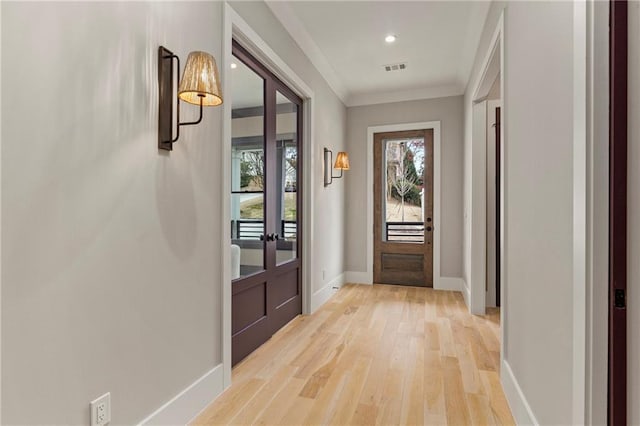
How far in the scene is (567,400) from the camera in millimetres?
1199

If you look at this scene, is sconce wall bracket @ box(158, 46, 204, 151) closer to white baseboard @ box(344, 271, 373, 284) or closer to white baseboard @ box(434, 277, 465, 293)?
white baseboard @ box(344, 271, 373, 284)

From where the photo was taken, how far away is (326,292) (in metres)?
4.27

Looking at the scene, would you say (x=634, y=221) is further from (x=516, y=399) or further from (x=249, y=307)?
(x=249, y=307)

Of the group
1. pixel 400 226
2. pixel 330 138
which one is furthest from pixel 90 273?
pixel 400 226

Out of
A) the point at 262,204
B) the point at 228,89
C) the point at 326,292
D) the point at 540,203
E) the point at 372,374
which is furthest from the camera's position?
the point at 326,292

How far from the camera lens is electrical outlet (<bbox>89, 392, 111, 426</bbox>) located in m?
1.31

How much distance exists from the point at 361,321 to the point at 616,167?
276 cm

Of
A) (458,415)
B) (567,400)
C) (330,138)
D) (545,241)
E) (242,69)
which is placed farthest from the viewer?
(330,138)

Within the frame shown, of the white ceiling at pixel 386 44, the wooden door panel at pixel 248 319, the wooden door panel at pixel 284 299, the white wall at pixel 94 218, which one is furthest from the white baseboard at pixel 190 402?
the white ceiling at pixel 386 44

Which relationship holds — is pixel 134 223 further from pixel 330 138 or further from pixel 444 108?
pixel 444 108

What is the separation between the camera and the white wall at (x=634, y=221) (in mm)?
961

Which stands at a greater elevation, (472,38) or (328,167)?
(472,38)

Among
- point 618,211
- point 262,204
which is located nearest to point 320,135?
point 262,204

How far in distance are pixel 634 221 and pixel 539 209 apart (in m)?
0.58
